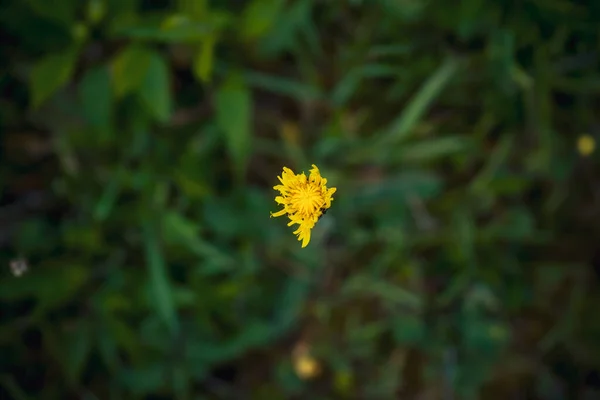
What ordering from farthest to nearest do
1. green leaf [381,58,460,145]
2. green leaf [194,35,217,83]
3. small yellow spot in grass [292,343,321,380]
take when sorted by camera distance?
small yellow spot in grass [292,343,321,380] < green leaf [381,58,460,145] < green leaf [194,35,217,83]

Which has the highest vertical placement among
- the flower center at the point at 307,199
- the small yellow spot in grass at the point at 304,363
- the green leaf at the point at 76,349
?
the small yellow spot in grass at the point at 304,363

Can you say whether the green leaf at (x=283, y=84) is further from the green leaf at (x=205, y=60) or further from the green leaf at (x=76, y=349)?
the green leaf at (x=76, y=349)

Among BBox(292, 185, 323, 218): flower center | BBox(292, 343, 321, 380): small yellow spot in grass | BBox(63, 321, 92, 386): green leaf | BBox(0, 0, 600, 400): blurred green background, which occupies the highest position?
BBox(0, 0, 600, 400): blurred green background

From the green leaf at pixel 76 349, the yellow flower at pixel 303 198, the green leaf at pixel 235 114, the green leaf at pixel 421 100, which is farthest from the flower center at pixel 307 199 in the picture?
the green leaf at pixel 76 349

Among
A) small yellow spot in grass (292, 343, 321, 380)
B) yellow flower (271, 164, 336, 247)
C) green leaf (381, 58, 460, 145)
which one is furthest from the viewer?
small yellow spot in grass (292, 343, 321, 380)

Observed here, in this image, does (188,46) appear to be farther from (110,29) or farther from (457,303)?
(457,303)

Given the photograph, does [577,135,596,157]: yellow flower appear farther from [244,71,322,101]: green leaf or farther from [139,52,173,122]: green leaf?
[139,52,173,122]: green leaf

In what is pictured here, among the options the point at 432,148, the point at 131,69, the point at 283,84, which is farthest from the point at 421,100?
the point at 131,69

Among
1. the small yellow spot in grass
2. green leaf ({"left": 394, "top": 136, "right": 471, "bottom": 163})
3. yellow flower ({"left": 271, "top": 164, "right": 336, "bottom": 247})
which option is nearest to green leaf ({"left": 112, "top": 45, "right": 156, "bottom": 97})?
yellow flower ({"left": 271, "top": 164, "right": 336, "bottom": 247})
